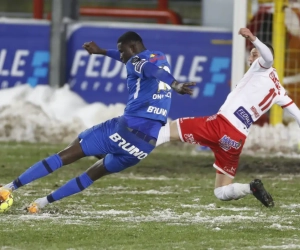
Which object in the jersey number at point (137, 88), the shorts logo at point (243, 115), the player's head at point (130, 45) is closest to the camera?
the jersey number at point (137, 88)

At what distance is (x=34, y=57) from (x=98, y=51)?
26.5 feet

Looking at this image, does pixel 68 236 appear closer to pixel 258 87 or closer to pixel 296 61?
pixel 258 87

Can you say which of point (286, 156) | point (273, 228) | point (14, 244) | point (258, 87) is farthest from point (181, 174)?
point (14, 244)

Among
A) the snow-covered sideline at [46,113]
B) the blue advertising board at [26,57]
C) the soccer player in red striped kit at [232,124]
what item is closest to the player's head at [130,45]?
the soccer player in red striped kit at [232,124]

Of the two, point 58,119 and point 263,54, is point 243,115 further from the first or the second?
point 58,119

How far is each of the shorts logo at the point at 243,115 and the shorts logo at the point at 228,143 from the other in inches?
9.7

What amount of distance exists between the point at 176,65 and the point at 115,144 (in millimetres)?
8440

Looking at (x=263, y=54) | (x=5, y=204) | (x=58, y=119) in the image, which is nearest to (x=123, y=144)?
(x=5, y=204)

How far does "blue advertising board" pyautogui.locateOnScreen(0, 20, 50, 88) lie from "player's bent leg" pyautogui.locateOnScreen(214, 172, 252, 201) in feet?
29.1

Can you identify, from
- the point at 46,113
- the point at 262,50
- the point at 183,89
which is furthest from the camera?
the point at 46,113

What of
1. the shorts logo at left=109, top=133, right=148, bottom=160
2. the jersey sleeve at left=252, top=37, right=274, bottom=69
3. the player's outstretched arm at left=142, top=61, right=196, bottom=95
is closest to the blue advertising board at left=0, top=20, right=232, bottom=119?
the jersey sleeve at left=252, top=37, right=274, bottom=69

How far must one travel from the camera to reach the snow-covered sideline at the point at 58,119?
17.7m

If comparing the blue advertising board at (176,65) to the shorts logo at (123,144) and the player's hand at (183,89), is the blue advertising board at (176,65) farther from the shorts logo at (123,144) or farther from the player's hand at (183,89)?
the player's hand at (183,89)

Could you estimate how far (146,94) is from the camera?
35.6ft
